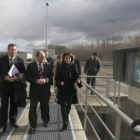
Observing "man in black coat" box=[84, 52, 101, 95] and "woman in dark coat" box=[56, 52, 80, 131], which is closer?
"woman in dark coat" box=[56, 52, 80, 131]

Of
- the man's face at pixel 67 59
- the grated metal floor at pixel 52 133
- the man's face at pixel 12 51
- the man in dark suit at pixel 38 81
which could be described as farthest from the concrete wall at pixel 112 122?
the man's face at pixel 12 51

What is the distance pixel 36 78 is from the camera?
4859mm

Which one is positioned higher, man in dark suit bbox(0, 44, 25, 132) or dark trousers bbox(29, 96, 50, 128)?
man in dark suit bbox(0, 44, 25, 132)

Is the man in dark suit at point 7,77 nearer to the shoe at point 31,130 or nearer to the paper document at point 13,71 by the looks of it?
the paper document at point 13,71

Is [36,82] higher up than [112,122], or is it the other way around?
[36,82]

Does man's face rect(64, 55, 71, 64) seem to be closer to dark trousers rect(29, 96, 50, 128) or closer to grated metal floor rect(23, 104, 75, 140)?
dark trousers rect(29, 96, 50, 128)

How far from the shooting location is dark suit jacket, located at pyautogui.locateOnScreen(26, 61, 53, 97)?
4.84m

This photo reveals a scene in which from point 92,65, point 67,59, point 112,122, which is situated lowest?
point 112,122

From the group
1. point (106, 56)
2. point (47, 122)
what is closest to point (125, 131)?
point (47, 122)

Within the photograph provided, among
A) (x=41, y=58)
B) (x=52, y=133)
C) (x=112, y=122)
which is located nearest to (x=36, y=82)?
(x=41, y=58)

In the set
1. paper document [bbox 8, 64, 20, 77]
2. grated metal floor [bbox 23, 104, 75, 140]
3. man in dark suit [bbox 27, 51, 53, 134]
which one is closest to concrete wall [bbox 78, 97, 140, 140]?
grated metal floor [bbox 23, 104, 75, 140]

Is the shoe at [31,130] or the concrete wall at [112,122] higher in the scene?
the shoe at [31,130]

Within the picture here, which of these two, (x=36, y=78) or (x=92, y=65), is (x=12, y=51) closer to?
(x=36, y=78)

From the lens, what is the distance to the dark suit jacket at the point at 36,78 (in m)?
4.84
